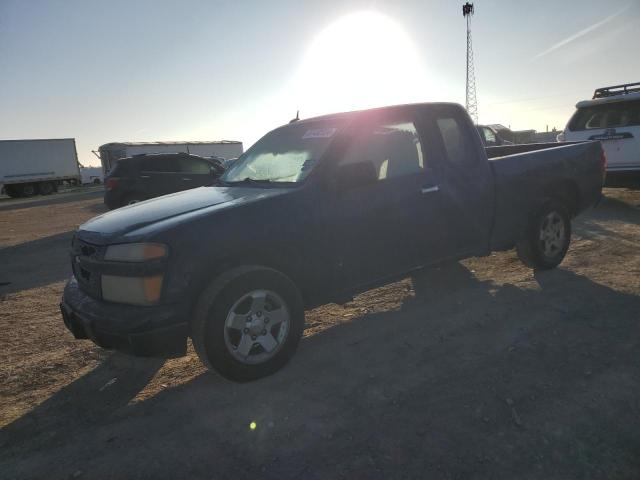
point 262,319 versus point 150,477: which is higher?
point 262,319

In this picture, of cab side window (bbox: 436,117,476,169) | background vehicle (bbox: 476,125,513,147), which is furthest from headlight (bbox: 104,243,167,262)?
background vehicle (bbox: 476,125,513,147)

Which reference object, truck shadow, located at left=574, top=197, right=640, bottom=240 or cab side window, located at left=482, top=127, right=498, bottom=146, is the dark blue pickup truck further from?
cab side window, located at left=482, top=127, right=498, bottom=146

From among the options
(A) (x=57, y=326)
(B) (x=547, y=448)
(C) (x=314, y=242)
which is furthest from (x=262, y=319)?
(A) (x=57, y=326)

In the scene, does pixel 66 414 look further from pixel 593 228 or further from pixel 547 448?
pixel 593 228

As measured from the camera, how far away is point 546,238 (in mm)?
4891

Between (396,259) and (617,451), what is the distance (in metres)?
2.00

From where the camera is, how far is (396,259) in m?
3.73

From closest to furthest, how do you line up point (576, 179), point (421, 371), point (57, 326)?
point (421, 371) → point (57, 326) → point (576, 179)

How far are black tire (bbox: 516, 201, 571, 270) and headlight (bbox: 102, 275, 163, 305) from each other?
387 cm

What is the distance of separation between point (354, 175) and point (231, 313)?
1353mm

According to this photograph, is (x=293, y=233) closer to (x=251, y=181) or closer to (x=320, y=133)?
(x=251, y=181)

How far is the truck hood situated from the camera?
303 centimetres

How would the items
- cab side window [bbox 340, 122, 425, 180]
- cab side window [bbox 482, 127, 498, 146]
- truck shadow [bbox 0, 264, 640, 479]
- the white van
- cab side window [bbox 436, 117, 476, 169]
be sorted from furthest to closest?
cab side window [bbox 482, 127, 498, 146] → the white van → cab side window [bbox 436, 117, 476, 169] → cab side window [bbox 340, 122, 425, 180] → truck shadow [bbox 0, 264, 640, 479]

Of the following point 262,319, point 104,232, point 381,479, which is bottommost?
point 381,479
